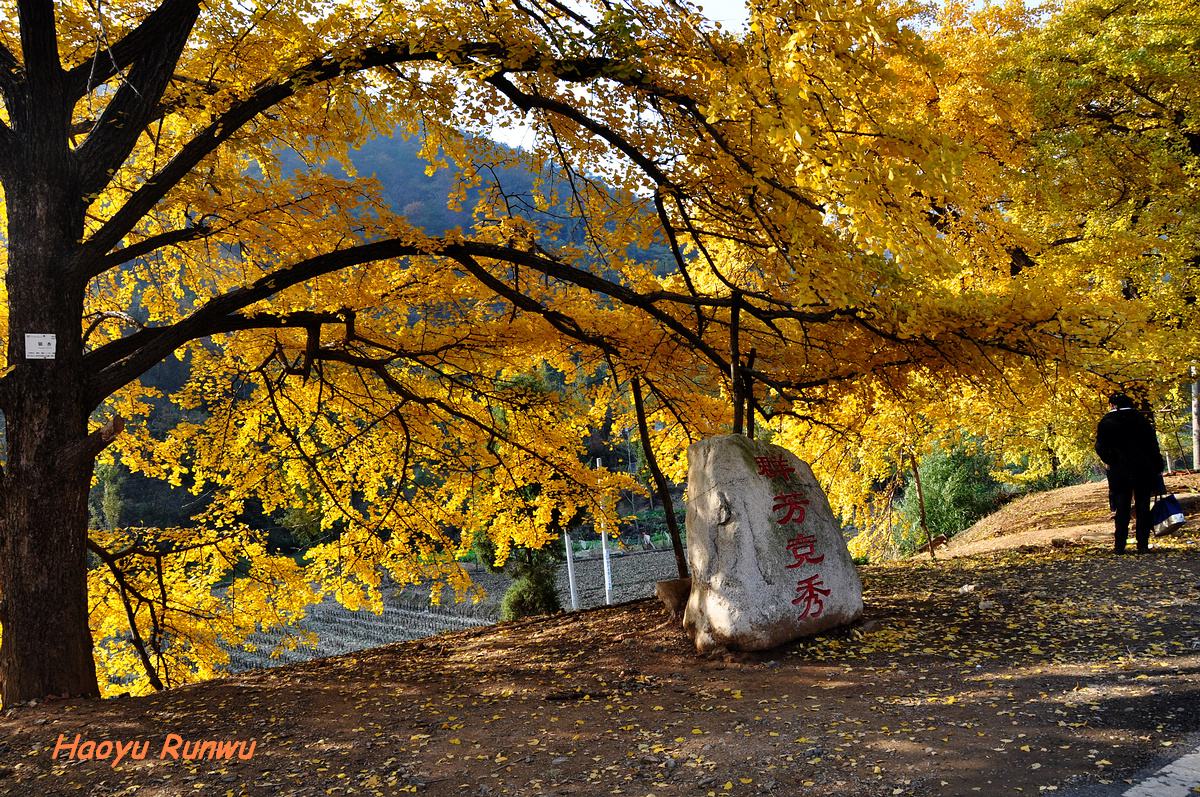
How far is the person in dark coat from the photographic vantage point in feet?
20.2

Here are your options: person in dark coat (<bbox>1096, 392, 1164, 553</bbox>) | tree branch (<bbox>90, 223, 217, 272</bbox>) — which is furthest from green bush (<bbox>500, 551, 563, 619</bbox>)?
tree branch (<bbox>90, 223, 217, 272</bbox>)

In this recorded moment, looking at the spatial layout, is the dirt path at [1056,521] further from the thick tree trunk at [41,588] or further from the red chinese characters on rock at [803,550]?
the thick tree trunk at [41,588]

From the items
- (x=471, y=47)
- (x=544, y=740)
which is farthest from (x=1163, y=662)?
(x=471, y=47)

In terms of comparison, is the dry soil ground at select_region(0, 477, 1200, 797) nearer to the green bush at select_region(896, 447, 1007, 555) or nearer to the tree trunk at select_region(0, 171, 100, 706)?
the tree trunk at select_region(0, 171, 100, 706)

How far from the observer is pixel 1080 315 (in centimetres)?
499

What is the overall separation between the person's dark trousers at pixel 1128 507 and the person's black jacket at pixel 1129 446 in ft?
0.29

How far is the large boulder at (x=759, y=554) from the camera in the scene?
4539 millimetres

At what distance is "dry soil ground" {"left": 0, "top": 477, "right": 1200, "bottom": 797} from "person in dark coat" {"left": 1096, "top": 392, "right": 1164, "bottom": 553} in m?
0.87

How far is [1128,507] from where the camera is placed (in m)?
6.53

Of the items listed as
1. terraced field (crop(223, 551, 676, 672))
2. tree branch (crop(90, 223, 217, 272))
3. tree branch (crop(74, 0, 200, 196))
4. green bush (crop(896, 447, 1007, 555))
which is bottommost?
terraced field (crop(223, 551, 676, 672))

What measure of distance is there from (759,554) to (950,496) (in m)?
17.7

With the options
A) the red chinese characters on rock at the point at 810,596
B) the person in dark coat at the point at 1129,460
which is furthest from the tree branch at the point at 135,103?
the person in dark coat at the point at 1129,460

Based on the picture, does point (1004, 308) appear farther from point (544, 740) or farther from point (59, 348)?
point (59, 348)

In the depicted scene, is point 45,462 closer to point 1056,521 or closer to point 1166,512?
point 1166,512
